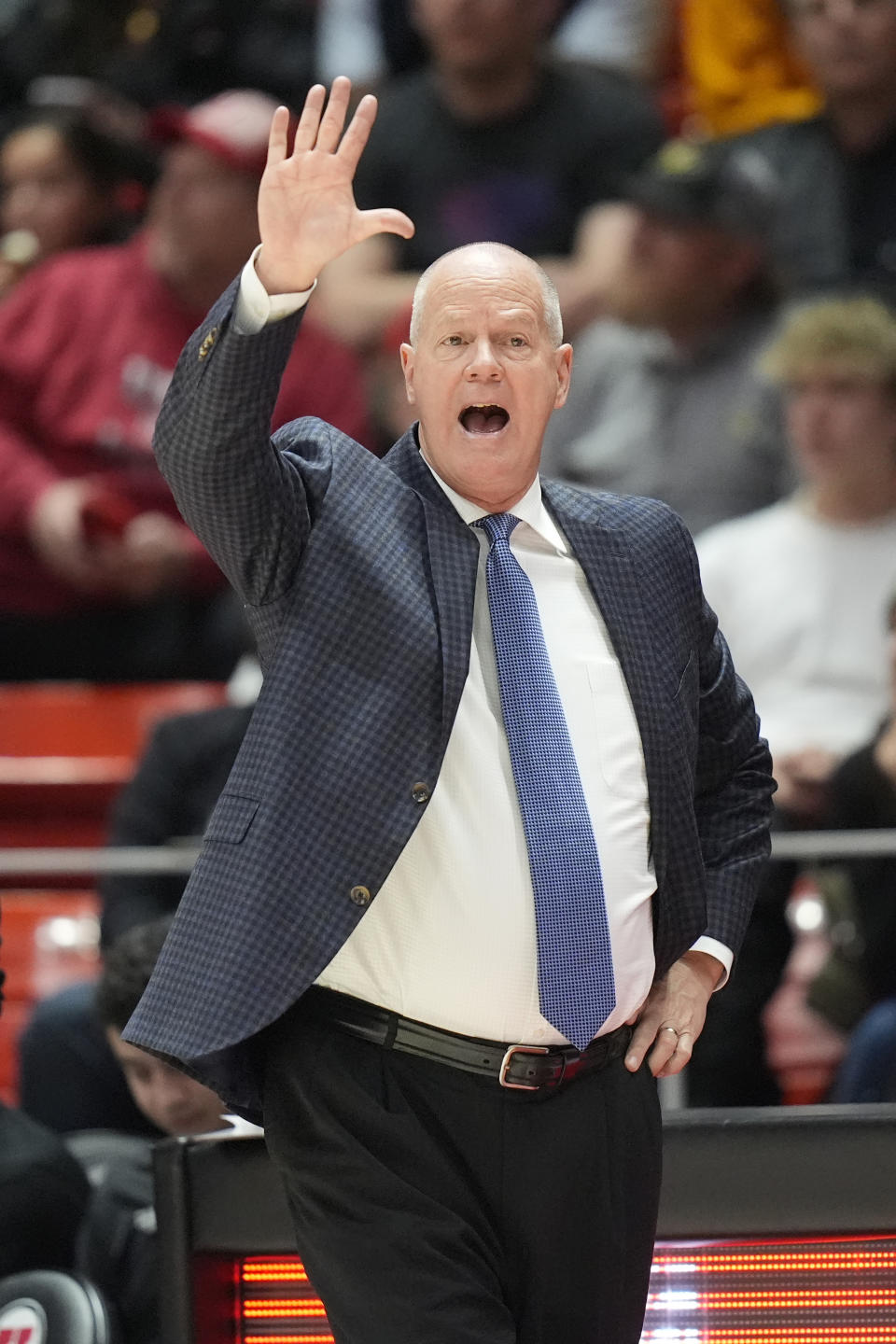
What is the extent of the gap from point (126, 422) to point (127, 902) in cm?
183

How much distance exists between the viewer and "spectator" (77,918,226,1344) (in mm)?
2791

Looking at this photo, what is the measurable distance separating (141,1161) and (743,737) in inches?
52.5

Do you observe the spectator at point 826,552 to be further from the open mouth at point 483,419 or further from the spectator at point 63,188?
the spectator at point 63,188

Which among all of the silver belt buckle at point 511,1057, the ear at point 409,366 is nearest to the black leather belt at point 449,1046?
the silver belt buckle at point 511,1057

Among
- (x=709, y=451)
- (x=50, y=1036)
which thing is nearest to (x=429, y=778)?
(x=50, y=1036)

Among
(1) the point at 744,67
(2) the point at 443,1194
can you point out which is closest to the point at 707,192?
(1) the point at 744,67

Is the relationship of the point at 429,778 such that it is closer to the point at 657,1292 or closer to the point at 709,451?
the point at 657,1292

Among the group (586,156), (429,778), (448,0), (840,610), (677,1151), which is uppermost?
(448,0)

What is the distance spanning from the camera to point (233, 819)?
1916mm

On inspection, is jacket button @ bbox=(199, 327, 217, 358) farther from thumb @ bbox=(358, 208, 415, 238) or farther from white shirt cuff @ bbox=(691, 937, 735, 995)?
white shirt cuff @ bbox=(691, 937, 735, 995)

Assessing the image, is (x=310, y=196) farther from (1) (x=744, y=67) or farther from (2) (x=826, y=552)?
(1) (x=744, y=67)

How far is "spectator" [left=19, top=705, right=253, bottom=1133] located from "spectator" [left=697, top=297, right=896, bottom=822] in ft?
3.74

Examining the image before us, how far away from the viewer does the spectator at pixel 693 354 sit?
474 cm

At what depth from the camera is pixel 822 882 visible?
3.94 meters
